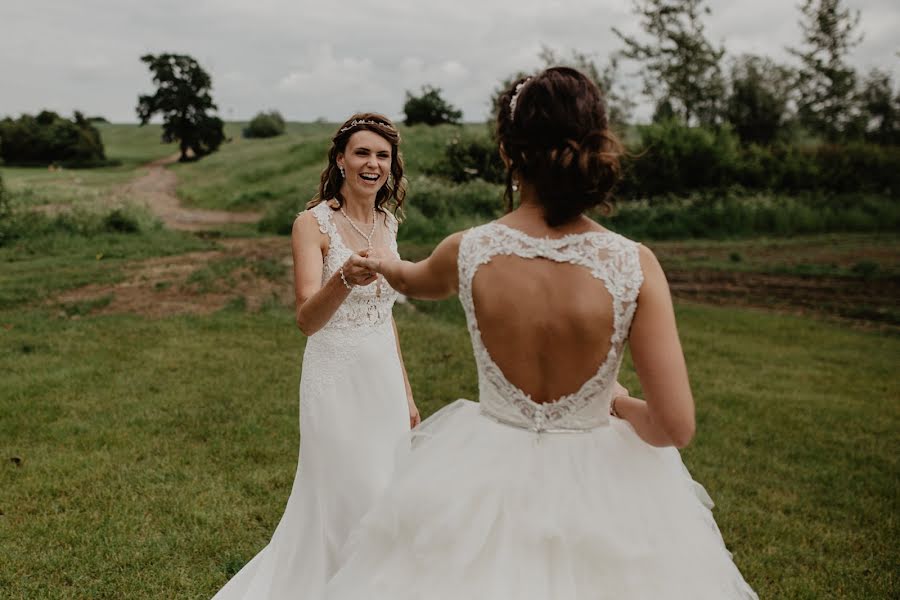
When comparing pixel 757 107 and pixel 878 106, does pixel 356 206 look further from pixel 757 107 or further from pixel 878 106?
pixel 878 106

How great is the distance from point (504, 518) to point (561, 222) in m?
0.87

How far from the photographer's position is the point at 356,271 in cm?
279

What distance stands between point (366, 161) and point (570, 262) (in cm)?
198

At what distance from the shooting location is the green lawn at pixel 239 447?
4.75 metres

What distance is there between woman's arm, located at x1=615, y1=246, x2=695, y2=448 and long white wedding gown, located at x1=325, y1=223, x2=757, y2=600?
33 mm

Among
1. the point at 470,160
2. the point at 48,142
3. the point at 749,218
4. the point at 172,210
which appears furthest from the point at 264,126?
the point at 749,218

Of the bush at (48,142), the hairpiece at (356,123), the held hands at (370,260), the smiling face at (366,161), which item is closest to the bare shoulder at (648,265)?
the held hands at (370,260)

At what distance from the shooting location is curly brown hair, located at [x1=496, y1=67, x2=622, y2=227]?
1878 millimetres

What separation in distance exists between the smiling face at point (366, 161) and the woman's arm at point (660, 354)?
6.71 feet

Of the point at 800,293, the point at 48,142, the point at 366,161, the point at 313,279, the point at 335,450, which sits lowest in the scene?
the point at 800,293

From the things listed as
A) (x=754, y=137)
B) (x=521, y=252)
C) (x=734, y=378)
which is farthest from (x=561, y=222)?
(x=754, y=137)

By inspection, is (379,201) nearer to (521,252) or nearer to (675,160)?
(521,252)

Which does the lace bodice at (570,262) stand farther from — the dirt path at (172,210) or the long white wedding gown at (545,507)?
the dirt path at (172,210)

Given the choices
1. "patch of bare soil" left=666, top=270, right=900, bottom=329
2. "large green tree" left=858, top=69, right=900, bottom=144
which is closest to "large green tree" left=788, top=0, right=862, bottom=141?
"large green tree" left=858, top=69, right=900, bottom=144
